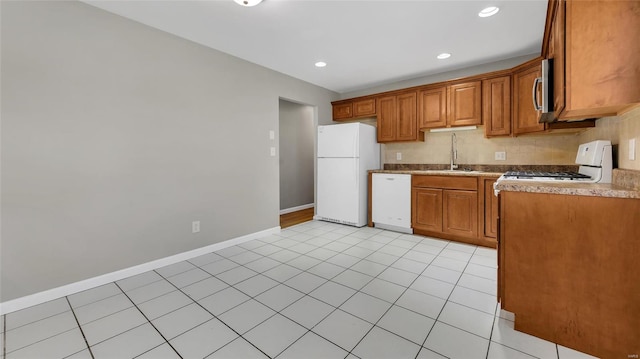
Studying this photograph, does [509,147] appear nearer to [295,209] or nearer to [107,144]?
[295,209]

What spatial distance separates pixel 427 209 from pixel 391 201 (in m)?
0.52

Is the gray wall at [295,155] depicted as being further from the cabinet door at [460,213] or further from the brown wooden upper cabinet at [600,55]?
the brown wooden upper cabinet at [600,55]

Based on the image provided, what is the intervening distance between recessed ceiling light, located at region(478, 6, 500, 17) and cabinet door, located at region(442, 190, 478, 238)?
6.13 ft

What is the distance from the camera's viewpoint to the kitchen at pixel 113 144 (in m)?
1.88

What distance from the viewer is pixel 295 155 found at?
A: 577 centimetres

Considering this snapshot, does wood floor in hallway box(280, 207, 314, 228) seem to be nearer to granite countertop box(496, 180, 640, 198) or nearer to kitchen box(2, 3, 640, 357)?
kitchen box(2, 3, 640, 357)

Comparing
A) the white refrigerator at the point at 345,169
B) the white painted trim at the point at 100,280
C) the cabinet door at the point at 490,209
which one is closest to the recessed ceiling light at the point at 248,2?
the white refrigerator at the point at 345,169

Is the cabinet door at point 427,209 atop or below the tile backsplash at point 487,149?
below

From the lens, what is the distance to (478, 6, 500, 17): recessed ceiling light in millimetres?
2240

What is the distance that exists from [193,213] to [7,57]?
Result: 1.81m

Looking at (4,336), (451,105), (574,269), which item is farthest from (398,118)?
(4,336)

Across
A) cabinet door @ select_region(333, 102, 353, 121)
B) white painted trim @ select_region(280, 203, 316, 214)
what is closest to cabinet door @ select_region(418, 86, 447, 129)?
cabinet door @ select_region(333, 102, 353, 121)

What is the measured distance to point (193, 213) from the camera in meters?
2.88

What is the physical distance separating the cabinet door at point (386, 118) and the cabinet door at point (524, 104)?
156cm
